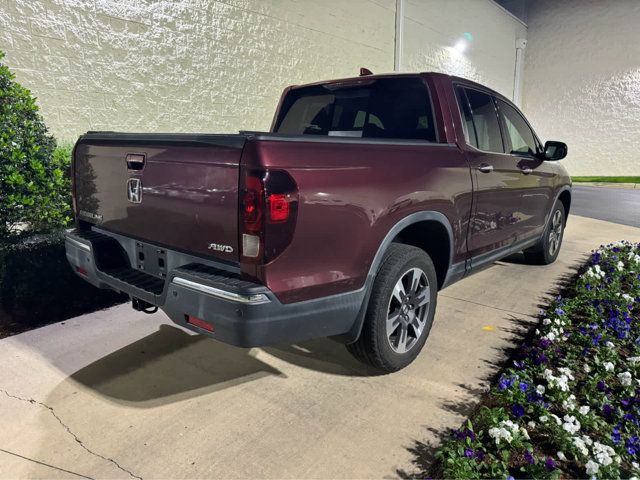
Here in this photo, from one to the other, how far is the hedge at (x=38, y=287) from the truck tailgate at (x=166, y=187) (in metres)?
1.06

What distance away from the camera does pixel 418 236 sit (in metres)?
3.40

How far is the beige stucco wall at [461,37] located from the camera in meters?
13.8

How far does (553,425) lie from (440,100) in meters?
2.18

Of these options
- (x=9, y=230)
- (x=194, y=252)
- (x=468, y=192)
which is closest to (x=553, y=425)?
(x=468, y=192)

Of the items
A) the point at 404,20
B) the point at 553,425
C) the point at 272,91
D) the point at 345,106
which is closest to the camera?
the point at 553,425

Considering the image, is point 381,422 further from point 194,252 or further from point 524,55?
point 524,55

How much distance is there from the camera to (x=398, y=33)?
12.8 metres

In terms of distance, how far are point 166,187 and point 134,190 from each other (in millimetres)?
326

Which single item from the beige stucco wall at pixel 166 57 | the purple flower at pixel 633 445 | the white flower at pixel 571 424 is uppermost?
the beige stucco wall at pixel 166 57

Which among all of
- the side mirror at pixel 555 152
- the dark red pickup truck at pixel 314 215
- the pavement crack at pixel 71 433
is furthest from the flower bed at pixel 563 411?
the side mirror at pixel 555 152

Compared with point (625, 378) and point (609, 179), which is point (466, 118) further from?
point (609, 179)

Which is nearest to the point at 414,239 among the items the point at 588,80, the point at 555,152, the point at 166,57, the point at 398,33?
the point at 555,152

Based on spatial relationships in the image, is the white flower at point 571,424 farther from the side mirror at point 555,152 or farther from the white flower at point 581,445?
the side mirror at point 555,152

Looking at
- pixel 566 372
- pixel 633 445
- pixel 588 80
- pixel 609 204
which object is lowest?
pixel 633 445
